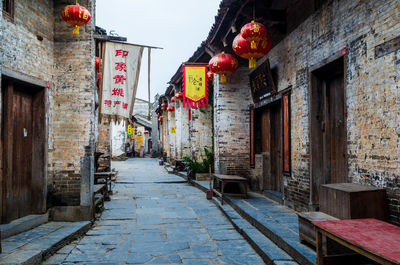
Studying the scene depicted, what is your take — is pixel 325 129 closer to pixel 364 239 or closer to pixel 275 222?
pixel 275 222

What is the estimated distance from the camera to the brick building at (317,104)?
3922 mm

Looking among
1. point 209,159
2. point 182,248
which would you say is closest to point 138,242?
point 182,248

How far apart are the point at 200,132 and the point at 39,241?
1084 centimetres

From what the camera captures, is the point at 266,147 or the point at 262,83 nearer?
the point at 262,83

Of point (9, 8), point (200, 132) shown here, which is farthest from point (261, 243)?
point (200, 132)

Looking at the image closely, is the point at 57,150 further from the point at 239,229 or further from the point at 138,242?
the point at 239,229

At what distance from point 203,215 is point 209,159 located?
5.53 meters

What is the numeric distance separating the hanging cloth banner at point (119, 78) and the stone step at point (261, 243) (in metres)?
3.29

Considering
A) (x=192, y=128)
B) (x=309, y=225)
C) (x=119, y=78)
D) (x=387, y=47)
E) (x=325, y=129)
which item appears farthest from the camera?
(x=192, y=128)

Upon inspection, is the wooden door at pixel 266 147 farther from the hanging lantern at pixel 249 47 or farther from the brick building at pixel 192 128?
the brick building at pixel 192 128

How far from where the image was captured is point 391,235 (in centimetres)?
272

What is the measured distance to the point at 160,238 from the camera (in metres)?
5.44

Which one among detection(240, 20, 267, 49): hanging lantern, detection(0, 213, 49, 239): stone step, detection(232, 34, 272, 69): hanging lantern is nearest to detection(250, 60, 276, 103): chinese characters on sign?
detection(232, 34, 272, 69): hanging lantern

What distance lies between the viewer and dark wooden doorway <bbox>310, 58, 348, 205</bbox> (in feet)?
18.2
